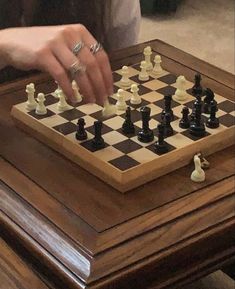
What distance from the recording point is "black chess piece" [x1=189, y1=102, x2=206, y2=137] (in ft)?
3.66

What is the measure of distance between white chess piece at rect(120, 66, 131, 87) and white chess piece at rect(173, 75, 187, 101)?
97mm

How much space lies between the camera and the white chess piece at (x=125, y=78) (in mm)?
1301

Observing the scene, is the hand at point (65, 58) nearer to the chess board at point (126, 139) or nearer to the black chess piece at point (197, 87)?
the chess board at point (126, 139)

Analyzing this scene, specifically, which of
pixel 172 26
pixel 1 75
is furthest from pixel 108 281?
pixel 172 26

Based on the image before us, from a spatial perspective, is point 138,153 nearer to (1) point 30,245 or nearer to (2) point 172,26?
(1) point 30,245

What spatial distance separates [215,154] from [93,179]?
0.21 metres

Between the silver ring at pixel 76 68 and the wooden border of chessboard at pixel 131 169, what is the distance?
0.11 metres

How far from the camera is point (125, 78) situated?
1312mm

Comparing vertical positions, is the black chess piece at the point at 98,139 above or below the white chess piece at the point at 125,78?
above

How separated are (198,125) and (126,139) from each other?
0.12 meters

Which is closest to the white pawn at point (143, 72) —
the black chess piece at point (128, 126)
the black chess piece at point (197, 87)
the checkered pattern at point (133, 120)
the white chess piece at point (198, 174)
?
the checkered pattern at point (133, 120)

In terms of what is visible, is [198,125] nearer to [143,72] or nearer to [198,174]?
[198,174]

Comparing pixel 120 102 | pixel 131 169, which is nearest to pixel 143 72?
pixel 120 102

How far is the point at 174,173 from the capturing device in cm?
105
